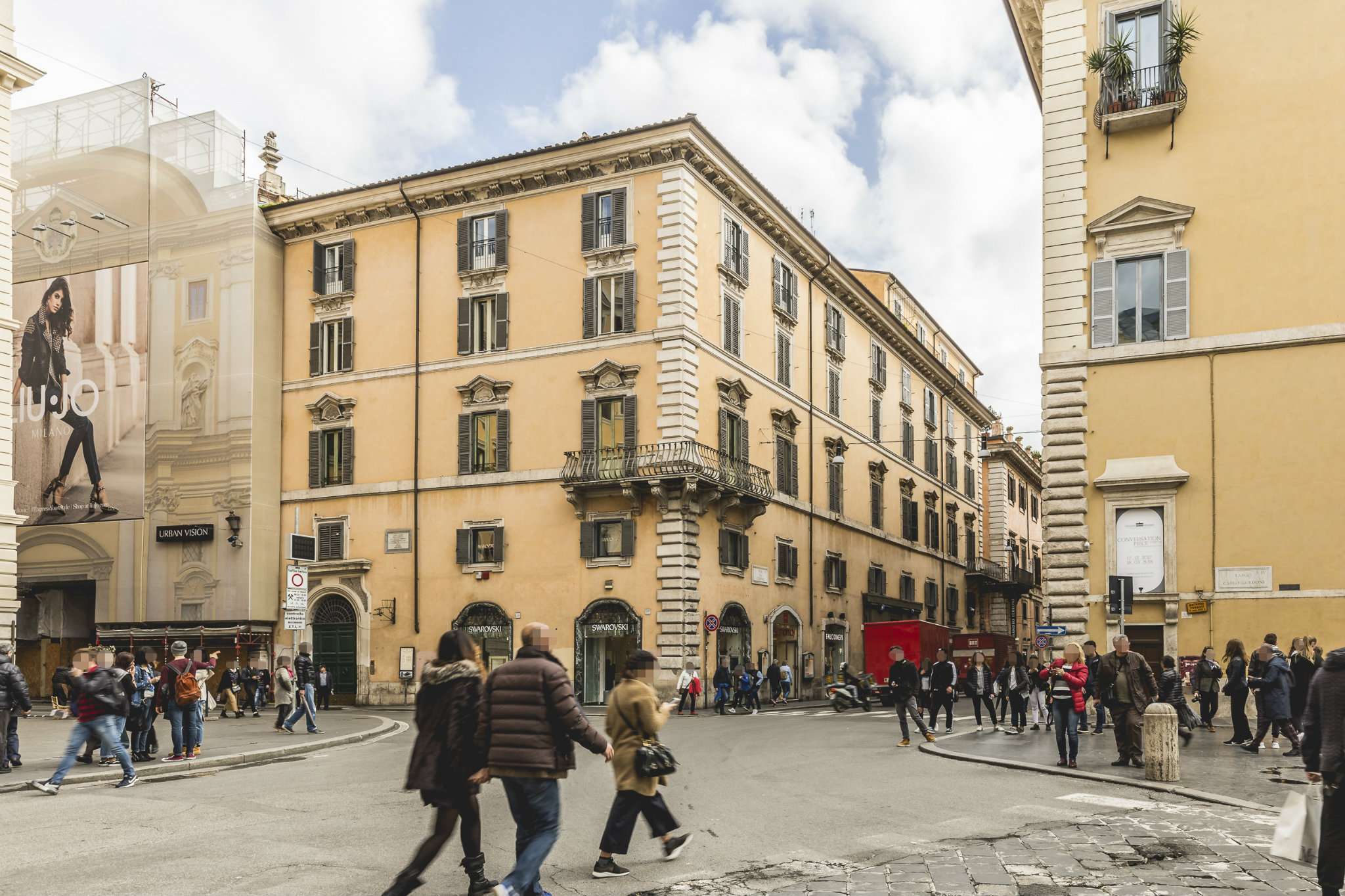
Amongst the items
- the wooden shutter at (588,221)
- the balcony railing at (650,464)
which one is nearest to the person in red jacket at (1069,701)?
the balcony railing at (650,464)

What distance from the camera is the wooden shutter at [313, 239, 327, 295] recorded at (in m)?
39.8

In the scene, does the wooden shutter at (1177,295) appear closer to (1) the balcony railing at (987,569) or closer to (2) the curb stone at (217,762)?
(2) the curb stone at (217,762)

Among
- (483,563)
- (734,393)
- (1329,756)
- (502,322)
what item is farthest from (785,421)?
(1329,756)

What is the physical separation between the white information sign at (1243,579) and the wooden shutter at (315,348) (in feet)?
88.5

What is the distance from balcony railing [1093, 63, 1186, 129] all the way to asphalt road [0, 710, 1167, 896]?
14.6 metres

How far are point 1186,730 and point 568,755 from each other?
15083 millimetres

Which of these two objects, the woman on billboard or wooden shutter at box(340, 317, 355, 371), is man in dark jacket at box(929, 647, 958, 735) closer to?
wooden shutter at box(340, 317, 355, 371)

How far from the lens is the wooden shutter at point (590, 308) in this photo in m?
35.5

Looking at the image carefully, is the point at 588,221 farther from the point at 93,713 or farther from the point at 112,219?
the point at 93,713

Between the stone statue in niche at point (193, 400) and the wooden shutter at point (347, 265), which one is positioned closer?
the wooden shutter at point (347, 265)

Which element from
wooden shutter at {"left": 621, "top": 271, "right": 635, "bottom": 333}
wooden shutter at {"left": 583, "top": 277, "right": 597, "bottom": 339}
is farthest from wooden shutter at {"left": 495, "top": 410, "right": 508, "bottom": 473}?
wooden shutter at {"left": 621, "top": 271, "right": 635, "bottom": 333}

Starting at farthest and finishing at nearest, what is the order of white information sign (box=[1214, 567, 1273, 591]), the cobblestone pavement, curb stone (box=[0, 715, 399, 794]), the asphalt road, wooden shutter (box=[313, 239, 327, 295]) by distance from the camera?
wooden shutter (box=[313, 239, 327, 295])
white information sign (box=[1214, 567, 1273, 591])
curb stone (box=[0, 715, 399, 794])
the asphalt road
the cobblestone pavement

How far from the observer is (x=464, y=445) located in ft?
121

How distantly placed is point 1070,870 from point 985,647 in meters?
37.1
